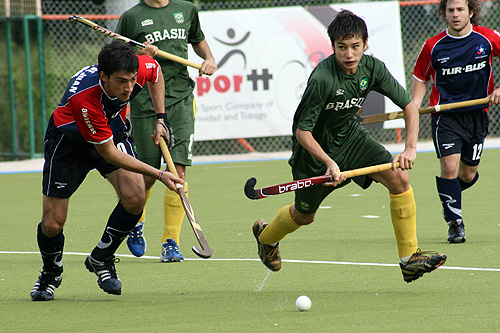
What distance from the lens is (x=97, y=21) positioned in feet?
42.3

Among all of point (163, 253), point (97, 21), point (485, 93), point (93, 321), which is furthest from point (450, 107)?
point (97, 21)

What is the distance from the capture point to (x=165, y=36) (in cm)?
592

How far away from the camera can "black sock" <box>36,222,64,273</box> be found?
15.1 ft

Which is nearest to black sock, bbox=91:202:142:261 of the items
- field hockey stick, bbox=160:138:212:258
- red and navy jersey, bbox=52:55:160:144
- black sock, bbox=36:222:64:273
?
black sock, bbox=36:222:64:273

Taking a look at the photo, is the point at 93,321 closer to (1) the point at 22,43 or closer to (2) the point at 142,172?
(2) the point at 142,172

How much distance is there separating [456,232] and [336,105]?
70.4 inches

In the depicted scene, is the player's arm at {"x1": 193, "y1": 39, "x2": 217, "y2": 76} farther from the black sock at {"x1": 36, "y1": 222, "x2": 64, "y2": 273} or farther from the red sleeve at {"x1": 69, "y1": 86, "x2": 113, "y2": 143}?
the black sock at {"x1": 36, "y1": 222, "x2": 64, "y2": 273}

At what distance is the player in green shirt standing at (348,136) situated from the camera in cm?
439

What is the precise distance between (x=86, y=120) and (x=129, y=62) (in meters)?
0.37

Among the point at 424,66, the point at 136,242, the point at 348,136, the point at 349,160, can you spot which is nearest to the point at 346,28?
the point at 348,136

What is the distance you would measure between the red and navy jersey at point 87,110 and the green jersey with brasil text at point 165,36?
1.26 meters

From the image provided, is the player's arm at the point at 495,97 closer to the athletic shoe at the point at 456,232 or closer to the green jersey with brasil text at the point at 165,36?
the athletic shoe at the point at 456,232

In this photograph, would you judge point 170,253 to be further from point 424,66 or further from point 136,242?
point 424,66

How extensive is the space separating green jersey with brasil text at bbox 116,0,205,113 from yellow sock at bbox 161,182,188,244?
630 mm
